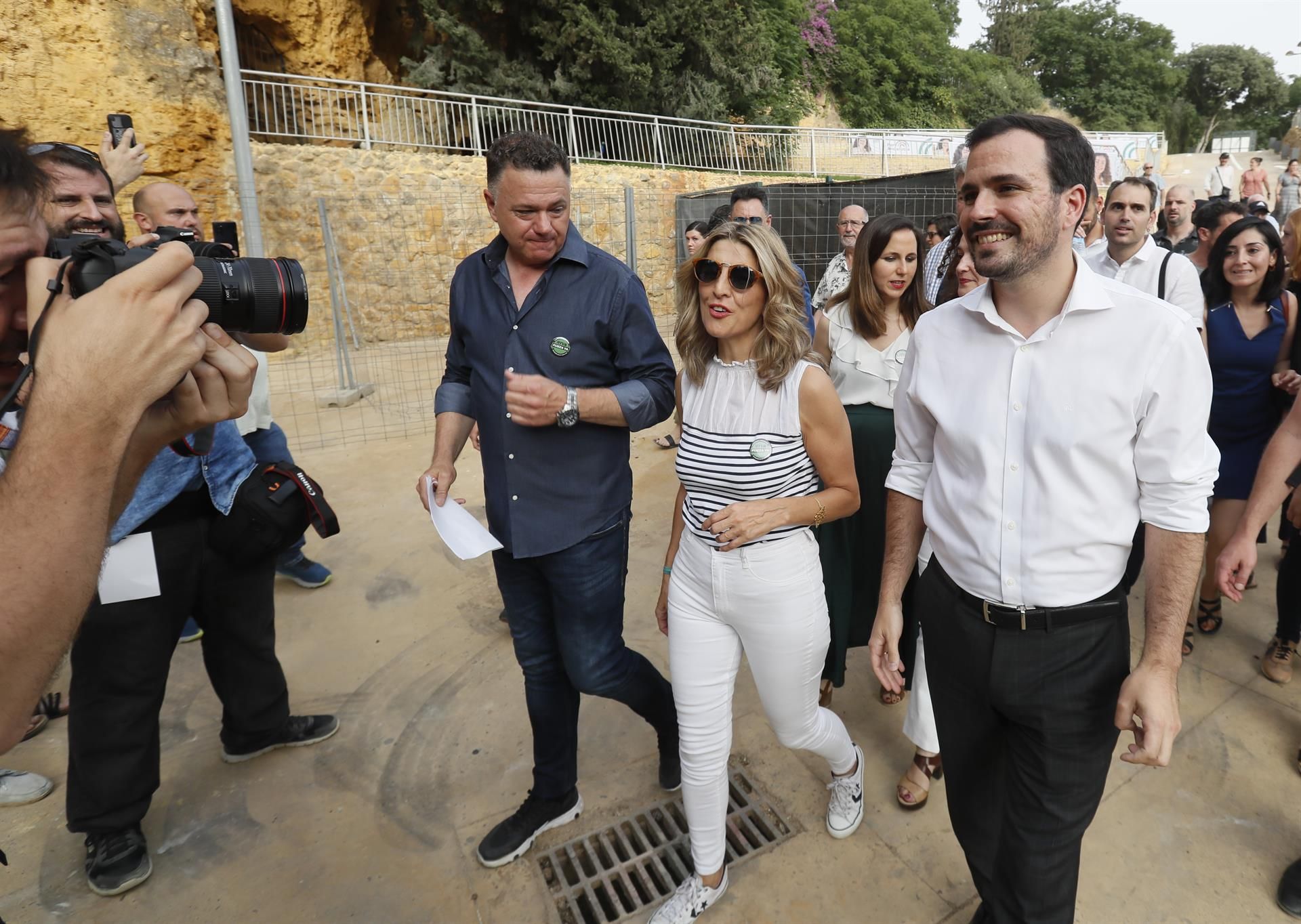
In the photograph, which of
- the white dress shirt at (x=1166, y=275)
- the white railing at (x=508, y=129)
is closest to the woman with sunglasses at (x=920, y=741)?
the white dress shirt at (x=1166, y=275)

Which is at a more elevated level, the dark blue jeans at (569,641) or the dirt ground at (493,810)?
the dark blue jeans at (569,641)

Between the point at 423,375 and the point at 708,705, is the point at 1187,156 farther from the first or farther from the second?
the point at 708,705

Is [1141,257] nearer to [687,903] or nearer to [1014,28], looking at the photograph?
[687,903]

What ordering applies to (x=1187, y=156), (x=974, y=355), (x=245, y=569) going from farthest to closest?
(x=1187, y=156), (x=245, y=569), (x=974, y=355)

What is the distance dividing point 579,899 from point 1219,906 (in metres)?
1.90

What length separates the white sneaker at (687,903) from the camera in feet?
6.66

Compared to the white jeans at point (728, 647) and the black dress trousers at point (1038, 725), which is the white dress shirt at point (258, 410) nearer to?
the white jeans at point (728, 647)

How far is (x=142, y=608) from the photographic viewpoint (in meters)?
2.26

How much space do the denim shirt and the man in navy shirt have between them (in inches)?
29.0

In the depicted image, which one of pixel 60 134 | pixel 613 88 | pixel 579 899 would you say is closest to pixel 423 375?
pixel 60 134

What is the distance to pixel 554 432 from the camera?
7.08 ft

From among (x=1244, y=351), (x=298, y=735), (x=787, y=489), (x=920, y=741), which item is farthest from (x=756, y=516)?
(x=1244, y=351)

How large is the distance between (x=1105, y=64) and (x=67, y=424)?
59695 millimetres

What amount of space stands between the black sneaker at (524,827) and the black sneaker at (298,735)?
96 centimetres
